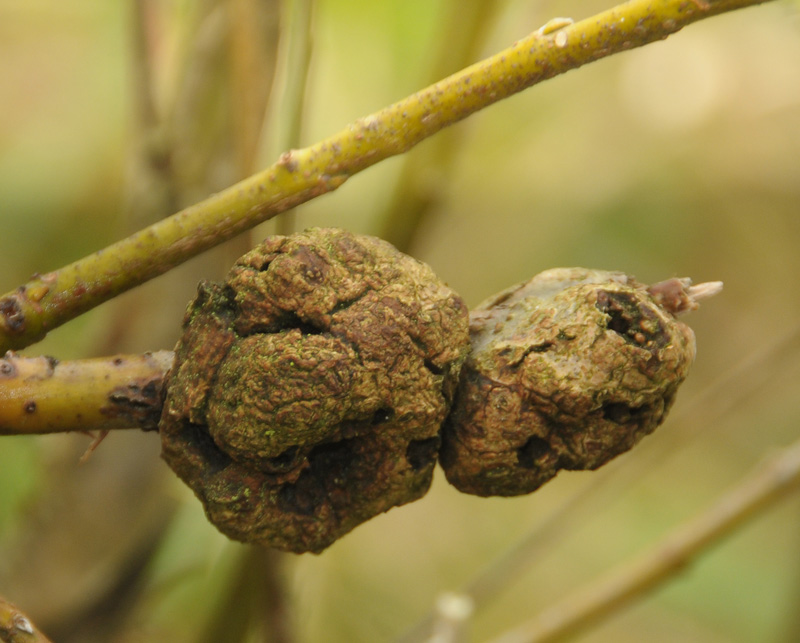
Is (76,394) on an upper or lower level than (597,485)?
upper

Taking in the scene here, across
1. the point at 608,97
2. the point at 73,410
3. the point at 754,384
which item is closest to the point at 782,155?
the point at 608,97

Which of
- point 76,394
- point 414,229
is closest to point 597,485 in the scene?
point 414,229

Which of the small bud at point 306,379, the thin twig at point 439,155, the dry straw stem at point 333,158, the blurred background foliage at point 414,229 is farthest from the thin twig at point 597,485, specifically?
the dry straw stem at point 333,158

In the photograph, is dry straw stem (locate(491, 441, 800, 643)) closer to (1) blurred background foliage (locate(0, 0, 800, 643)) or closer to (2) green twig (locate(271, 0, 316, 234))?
(1) blurred background foliage (locate(0, 0, 800, 643))

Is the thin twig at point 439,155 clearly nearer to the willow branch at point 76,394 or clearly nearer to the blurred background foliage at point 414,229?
the blurred background foliage at point 414,229

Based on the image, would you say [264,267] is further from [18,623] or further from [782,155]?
[782,155]

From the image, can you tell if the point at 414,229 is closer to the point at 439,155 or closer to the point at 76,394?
the point at 439,155

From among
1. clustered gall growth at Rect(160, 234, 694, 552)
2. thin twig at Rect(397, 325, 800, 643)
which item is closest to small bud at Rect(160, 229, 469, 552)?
clustered gall growth at Rect(160, 234, 694, 552)
